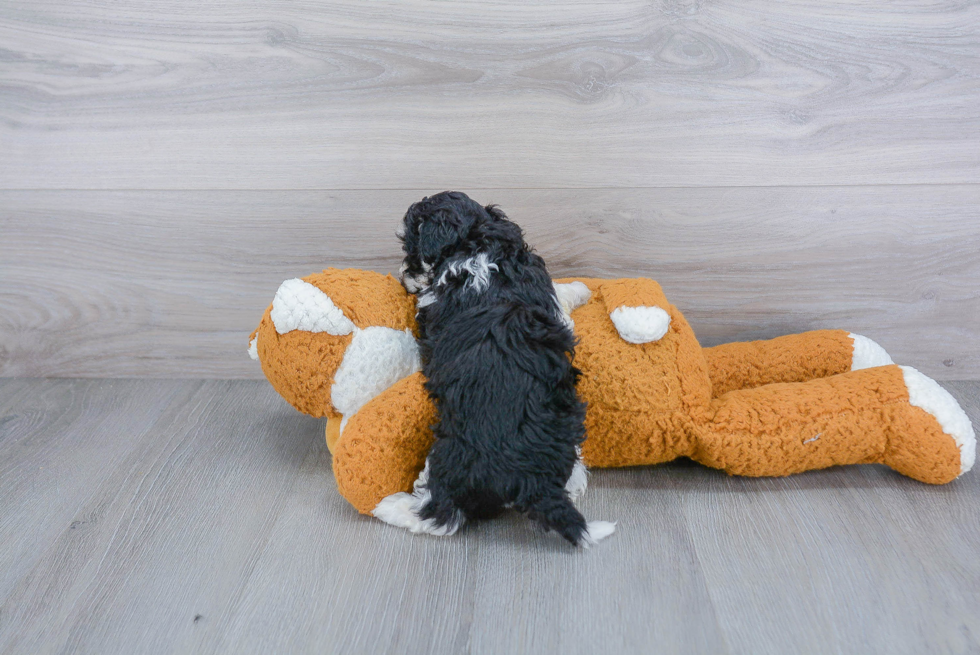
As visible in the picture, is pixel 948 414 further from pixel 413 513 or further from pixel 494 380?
pixel 413 513

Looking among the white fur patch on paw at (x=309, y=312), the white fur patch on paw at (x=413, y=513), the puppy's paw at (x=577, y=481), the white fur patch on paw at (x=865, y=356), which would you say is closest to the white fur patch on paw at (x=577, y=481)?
the puppy's paw at (x=577, y=481)

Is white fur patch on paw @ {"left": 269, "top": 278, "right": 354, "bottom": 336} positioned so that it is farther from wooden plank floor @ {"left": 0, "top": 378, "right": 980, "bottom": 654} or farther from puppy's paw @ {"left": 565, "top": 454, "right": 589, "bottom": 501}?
puppy's paw @ {"left": 565, "top": 454, "right": 589, "bottom": 501}

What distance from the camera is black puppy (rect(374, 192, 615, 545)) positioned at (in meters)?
0.83

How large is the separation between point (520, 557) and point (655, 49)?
797 mm

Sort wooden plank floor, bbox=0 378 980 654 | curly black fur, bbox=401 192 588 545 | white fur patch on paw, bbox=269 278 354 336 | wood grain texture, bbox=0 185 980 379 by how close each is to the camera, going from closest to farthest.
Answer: wooden plank floor, bbox=0 378 980 654
curly black fur, bbox=401 192 588 545
white fur patch on paw, bbox=269 278 354 336
wood grain texture, bbox=0 185 980 379

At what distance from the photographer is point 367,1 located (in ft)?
3.67

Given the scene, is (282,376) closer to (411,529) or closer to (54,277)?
(411,529)

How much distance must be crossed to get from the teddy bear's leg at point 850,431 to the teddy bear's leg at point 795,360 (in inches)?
4.8

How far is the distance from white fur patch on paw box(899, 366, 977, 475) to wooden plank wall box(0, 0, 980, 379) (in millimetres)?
315

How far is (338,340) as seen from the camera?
949 mm

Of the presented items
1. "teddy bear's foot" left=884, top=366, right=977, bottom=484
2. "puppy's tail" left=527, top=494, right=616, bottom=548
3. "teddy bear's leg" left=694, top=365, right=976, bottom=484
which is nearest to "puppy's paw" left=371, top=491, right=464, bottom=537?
"puppy's tail" left=527, top=494, right=616, bottom=548

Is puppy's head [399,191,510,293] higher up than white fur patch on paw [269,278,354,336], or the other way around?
puppy's head [399,191,510,293]

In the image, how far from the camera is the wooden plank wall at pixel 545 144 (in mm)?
1112

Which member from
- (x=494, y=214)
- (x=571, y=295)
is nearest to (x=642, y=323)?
(x=571, y=295)
